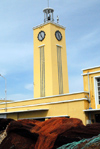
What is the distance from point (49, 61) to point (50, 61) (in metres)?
0.21

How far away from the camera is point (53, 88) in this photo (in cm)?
3198

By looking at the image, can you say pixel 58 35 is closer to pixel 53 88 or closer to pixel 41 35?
pixel 41 35

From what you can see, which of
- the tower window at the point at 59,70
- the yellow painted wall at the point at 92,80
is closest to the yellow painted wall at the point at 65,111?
the yellow painted wall at the point at 92,80

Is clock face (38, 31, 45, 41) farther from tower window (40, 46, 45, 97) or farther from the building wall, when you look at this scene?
the building wall

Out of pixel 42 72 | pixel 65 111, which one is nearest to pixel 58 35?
pixel 42 72

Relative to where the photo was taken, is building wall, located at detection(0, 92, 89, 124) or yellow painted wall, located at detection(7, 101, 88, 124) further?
building wall, located at detection(0, 92, 89, 124)

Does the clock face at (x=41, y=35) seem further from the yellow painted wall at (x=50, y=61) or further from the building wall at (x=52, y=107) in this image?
the building wall at (x=52, y=107)

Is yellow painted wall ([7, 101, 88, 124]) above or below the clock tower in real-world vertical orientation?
below

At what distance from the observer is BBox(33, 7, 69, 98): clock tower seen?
107 feet

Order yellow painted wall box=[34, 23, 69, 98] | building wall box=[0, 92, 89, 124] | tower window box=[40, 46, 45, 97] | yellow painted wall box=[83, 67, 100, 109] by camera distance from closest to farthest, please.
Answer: yellow painted wall box=[83, 67, 100, 109] < building wall box=[0, 92, 89, 124] < yellow painted wall box=[34, 23, 69, 98] < tower window box=[40, 46, 45, 97]

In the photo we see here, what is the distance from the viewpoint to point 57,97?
23.5m

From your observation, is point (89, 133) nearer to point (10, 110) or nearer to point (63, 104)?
point (63, 104)

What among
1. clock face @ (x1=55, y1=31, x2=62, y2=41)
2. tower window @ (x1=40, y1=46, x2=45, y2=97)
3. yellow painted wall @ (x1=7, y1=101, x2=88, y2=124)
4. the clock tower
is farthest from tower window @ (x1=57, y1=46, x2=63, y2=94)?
yellow painted wall @ (x1=7, y1=101, x2=88, y2=124)

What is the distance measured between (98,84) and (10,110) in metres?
11.7
